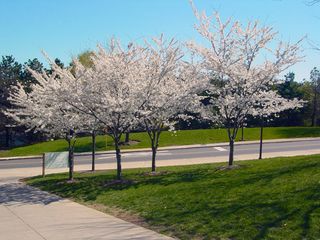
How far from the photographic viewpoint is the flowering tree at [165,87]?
669 inches

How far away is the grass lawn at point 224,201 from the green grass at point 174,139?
23.1 metres

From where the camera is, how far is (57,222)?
1041 cm

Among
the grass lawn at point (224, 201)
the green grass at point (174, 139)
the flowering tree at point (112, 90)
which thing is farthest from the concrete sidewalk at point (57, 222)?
the green grass at point (174, 139)

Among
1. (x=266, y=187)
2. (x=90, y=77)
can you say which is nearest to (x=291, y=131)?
(x=90, y=77)

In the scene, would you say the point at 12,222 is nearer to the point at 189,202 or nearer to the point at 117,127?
the point at 189,202

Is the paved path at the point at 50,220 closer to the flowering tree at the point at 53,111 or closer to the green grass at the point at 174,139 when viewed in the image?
the flowering tree at the point at 53,111

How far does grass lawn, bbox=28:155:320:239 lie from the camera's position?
322 inches

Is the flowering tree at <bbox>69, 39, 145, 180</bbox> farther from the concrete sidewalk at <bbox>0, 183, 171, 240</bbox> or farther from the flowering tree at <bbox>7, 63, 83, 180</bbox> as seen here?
the concrete sidewalk at <bbox>0, 183, 171, 240</bbox>

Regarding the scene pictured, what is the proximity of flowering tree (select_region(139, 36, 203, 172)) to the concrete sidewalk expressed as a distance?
189 inches

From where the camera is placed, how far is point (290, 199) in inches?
365

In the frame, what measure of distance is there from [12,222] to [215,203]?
4350 millimetres

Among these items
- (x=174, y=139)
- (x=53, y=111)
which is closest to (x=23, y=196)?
(x=53, y=111)

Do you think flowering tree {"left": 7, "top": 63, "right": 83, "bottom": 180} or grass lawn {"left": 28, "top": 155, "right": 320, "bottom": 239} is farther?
flowering tree {"left": 7, "top": 63, "right": 83, "bottom": 180}

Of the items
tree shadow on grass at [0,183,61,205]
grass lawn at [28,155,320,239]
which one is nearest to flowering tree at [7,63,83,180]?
tree shadow on grass at [0,183,61,205]
